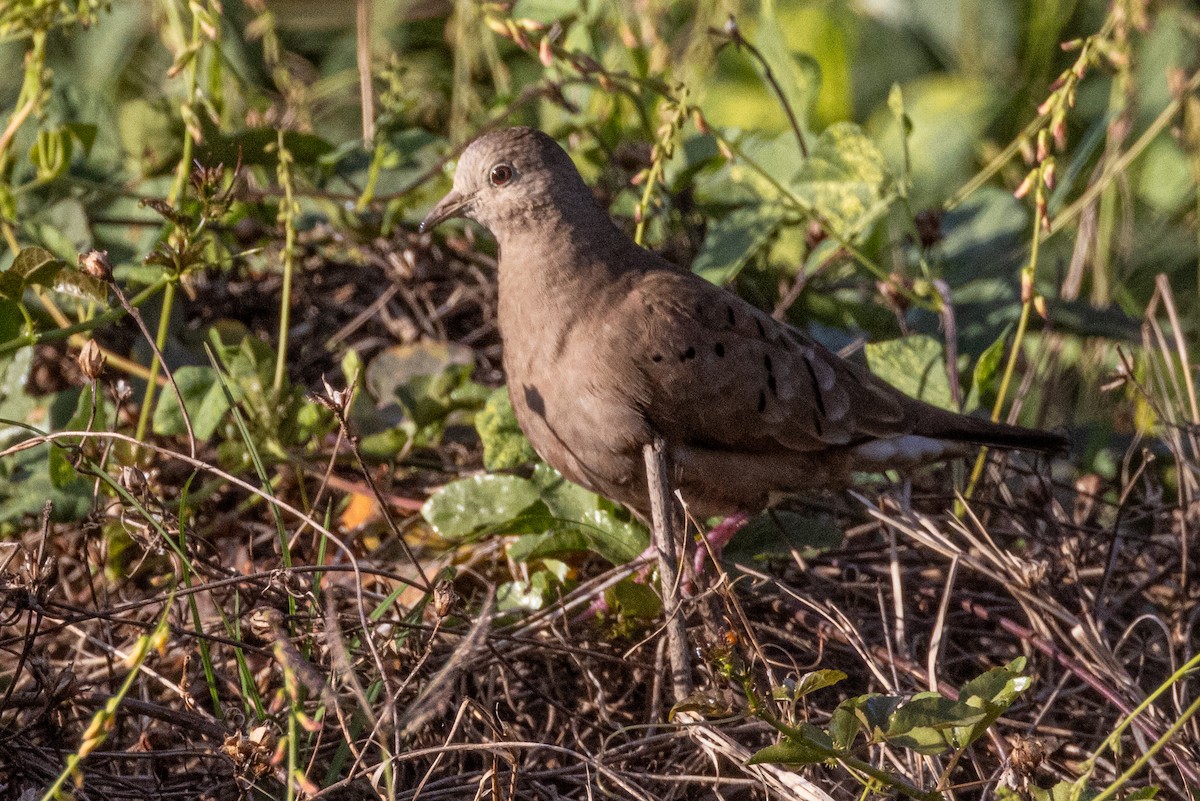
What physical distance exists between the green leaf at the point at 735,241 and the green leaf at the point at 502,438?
72 centimetres

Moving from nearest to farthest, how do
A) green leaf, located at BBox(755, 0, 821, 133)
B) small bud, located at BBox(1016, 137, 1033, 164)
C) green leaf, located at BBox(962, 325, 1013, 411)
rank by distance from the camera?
small bud, located at BBox(1016, 137, 1033, 164) < green leaf, located at BBox(962, 325, 1013, 411) < green leaf, located at BBox(755, 0, 821, 133)

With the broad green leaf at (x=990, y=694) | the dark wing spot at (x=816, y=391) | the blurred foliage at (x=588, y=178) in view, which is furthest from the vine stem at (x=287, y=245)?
the broad green leaf at (x=990, y=694)

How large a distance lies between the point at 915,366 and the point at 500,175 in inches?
46.8

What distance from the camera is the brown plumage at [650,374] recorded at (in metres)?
3.00

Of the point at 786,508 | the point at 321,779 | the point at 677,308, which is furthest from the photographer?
the point at 786,508

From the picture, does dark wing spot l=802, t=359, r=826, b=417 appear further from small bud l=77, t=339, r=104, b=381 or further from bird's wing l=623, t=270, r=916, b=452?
small bud l=77, t=339, r=104, b=381

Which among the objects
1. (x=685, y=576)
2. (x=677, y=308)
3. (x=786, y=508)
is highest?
(x=677, y=308)

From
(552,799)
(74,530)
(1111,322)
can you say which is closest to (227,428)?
(74,530)

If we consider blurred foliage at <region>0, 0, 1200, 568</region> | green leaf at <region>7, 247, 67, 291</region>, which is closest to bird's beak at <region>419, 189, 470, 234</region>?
blurred foliage at <region>0, 0, 1200, 568</region>

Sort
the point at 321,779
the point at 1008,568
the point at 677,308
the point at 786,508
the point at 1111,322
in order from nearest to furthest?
the point at 321,779 → the point at 1008,568 → the point at 677,308 → the point at 786,508 → the point at 1111,322

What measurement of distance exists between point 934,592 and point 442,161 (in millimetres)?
1749

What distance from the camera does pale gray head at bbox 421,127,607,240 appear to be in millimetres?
3264

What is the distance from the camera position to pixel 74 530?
3189 millimetres

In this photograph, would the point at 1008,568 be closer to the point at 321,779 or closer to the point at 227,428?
the point at 321,779
